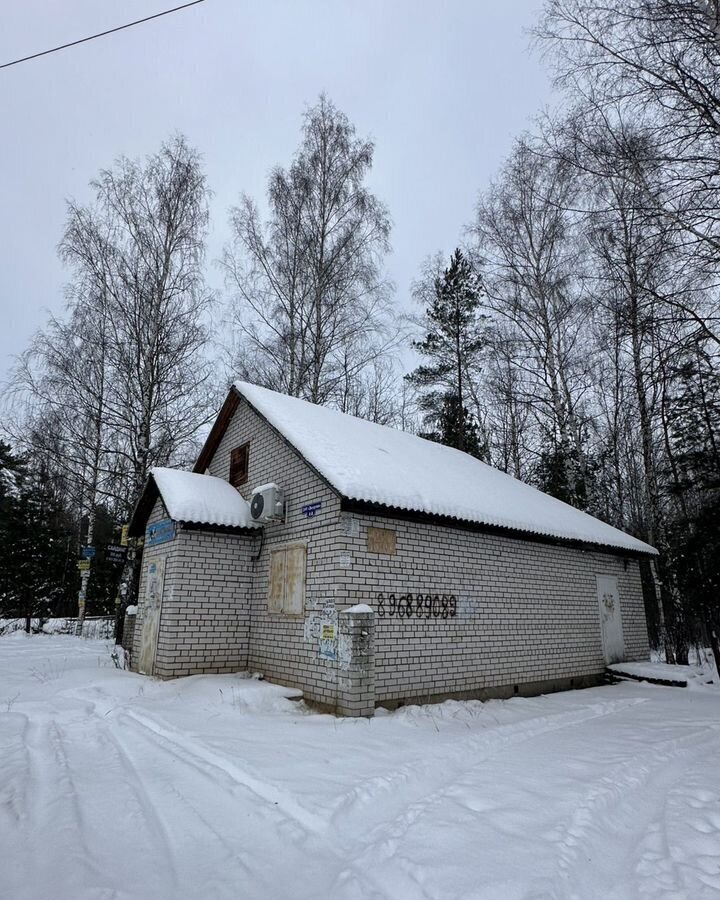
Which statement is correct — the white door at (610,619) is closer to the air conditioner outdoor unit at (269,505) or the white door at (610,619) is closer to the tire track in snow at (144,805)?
the air conditioner outdoor unit at (269,505)

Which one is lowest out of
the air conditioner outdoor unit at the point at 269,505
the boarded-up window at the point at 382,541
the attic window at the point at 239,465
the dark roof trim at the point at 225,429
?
the boarded-up window at the point at 382,541

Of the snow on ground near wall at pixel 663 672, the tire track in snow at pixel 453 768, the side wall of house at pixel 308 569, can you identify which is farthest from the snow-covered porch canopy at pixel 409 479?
the tire track in snow at pixel 453 768

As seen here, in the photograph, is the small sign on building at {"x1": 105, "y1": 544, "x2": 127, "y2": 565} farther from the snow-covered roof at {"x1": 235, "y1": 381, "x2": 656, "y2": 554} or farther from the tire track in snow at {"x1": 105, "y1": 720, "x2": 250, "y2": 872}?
the tire track in snow at {"x1": 105, "y1": 720, "x2": 250, "y2": 872}

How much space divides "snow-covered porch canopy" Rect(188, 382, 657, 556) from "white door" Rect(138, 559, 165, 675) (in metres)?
3.15

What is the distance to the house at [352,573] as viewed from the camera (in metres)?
7.12

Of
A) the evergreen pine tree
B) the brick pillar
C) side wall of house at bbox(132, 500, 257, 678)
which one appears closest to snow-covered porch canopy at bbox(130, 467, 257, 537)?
side wall of house at bbox(132, 500, 257, 678)

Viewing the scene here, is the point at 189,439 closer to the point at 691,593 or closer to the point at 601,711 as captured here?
the point at 601,711

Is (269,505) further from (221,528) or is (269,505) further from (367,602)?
(367,602)

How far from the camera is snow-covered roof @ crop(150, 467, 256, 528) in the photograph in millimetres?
8398

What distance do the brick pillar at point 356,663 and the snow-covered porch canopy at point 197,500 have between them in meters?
2.99

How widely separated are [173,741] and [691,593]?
1105 cm

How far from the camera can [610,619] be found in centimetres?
1149

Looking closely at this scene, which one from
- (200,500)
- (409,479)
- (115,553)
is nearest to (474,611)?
(409,479)

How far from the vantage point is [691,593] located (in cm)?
1145
